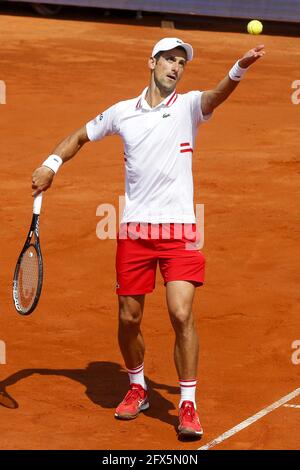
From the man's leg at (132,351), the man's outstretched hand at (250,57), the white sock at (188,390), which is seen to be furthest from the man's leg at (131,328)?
the man's outstretched hand at (250,57)

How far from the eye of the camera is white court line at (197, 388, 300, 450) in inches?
340

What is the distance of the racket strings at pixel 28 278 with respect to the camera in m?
8.98

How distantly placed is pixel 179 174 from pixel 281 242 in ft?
18.4

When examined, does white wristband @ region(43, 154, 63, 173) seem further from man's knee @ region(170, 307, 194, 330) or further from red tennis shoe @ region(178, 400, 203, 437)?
red tennis shoe @ region(178, 400, 203, 437)

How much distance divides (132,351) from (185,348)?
0.62m

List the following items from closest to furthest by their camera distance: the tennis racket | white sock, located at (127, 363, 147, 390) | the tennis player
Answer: the tennis player
the tennis racket
white sock, located at (127, 363, 147, 390)

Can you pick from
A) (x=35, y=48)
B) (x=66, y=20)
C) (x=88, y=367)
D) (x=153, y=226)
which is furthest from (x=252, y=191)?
(x=66, y=20)

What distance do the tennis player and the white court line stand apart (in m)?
0.13

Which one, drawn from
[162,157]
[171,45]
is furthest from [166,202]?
[171,45]

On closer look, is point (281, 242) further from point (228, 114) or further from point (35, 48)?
point (35, 48)

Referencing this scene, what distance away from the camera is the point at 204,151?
1809 cm

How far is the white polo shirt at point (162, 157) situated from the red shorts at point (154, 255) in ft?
0.28

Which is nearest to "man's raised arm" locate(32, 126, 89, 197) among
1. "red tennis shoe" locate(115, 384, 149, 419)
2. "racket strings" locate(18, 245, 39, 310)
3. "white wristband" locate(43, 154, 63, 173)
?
"white wristband" locate(43, 154, 63, 173)

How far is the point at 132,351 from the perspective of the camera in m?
9.14
